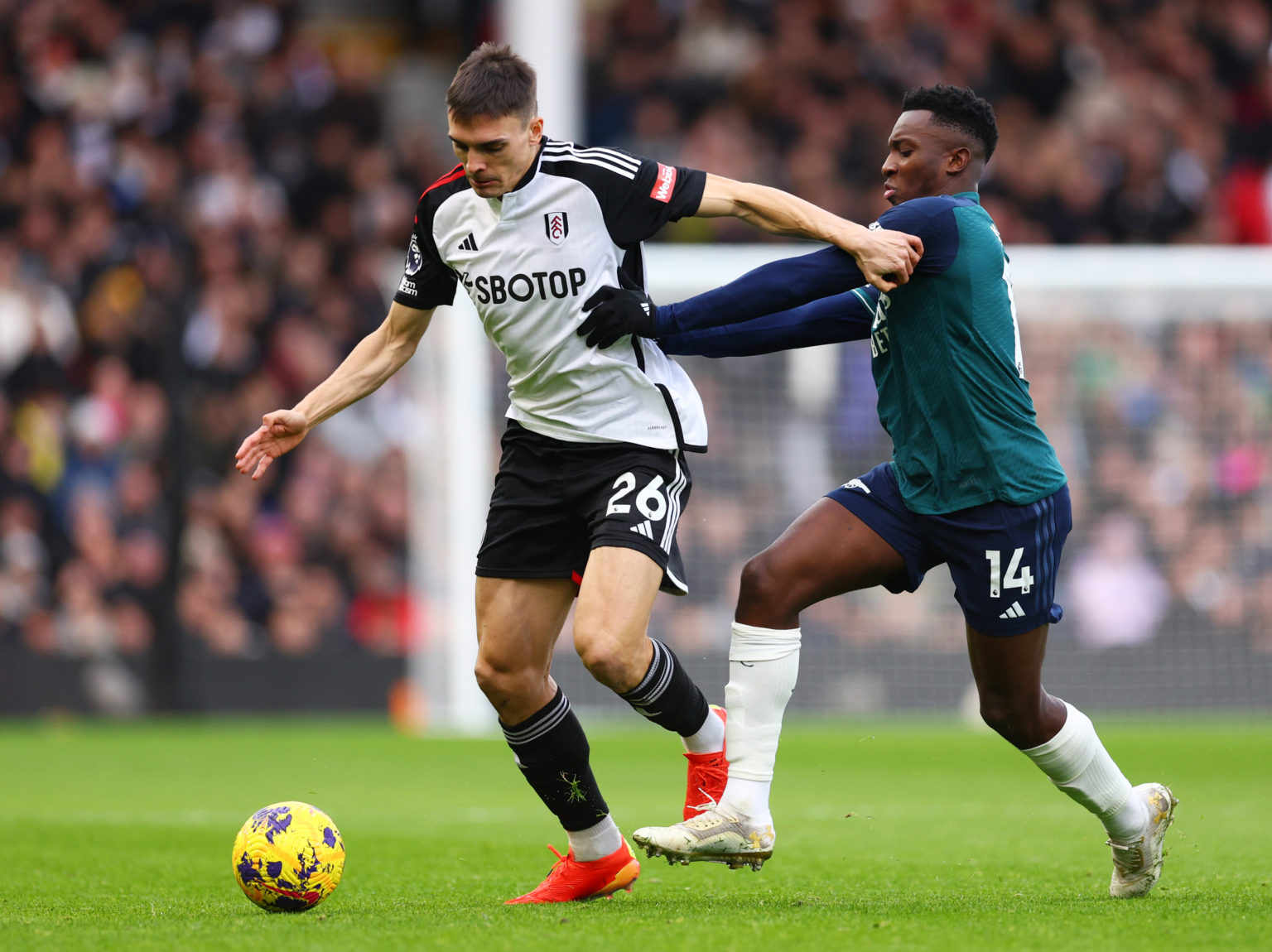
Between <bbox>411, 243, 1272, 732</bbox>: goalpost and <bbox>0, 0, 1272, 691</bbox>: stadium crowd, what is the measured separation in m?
0.03

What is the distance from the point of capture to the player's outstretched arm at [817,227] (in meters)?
5.11

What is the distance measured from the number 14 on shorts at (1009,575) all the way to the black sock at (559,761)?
1365 millimetres

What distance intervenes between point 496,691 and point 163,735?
8.49 meters

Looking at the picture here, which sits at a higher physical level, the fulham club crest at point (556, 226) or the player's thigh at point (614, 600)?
the fulham club crest at point (556, 226)

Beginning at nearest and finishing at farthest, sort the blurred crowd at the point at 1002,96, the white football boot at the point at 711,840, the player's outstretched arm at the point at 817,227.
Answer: the white football boot at the point at 711,840 < the player's outstretched arm at the point at 817,227 < the blurred crowd at the point at 1002,96

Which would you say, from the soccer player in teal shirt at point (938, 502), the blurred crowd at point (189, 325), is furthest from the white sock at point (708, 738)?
the blurred crowd at point (189, 325)

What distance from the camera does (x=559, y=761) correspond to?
215 inches

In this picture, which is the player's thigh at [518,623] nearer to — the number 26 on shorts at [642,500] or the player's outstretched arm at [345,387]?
the number 26 on shorts at [642,500]

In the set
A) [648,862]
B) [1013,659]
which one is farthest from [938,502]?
[648,862]

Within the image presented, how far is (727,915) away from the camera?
4949 millimetres

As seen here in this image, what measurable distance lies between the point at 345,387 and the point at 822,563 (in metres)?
1.69

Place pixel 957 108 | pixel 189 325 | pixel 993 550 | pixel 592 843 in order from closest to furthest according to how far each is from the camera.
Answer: pixel 993 550, pixel 957 108, pixel 592 843, pixel 189 325

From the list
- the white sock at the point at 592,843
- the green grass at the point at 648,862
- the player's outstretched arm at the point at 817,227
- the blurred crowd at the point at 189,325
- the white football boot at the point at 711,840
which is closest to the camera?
the green grass at the point at 648,862

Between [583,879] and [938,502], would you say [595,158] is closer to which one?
[938,502]
